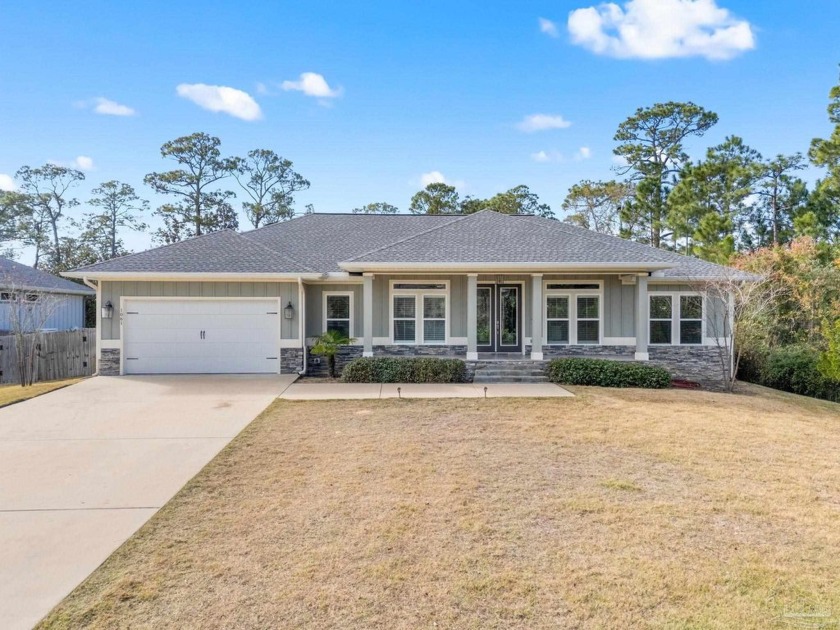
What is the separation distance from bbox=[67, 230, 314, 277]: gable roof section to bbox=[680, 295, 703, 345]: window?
36.5 ft

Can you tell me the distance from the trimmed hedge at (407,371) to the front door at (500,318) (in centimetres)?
250

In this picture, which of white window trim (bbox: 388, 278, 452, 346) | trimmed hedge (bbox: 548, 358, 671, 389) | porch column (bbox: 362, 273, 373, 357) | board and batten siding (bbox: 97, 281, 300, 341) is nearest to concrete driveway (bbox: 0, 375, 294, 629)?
board and batten siding (bbox: 97, 281, 300, 341)

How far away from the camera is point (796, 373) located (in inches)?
499

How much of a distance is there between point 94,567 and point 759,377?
16.7 m

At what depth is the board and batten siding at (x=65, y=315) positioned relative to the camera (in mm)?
18281

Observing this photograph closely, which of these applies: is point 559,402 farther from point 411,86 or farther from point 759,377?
point 411,86

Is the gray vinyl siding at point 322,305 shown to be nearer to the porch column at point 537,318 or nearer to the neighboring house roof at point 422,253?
the neighboring house roof at point 422,253

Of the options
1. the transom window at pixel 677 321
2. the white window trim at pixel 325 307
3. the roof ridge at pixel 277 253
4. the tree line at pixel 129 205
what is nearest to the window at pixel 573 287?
the transom window at pixel 677 321

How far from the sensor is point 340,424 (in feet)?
24.5

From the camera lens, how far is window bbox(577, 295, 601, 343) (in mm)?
13719

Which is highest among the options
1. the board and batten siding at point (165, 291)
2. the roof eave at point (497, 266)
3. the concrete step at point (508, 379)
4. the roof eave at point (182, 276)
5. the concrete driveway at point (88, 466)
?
the roof eave at point (497, 266)

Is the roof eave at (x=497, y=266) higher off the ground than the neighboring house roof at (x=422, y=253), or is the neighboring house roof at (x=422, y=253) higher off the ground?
the neighboring house roof at (x=422, y=253)

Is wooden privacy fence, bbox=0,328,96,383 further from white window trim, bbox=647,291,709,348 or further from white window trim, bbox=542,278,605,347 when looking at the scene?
white window trim, bbox=647,291,709,348

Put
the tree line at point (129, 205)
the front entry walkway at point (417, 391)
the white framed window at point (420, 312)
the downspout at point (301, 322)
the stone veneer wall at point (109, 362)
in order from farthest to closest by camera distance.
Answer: the tree line at point (129, 205), the white framed window at point (420, 312), the downspout at point (301, 322), the stone veneer wall at point (109, 362), the front entry walkway at point (417, 391)
